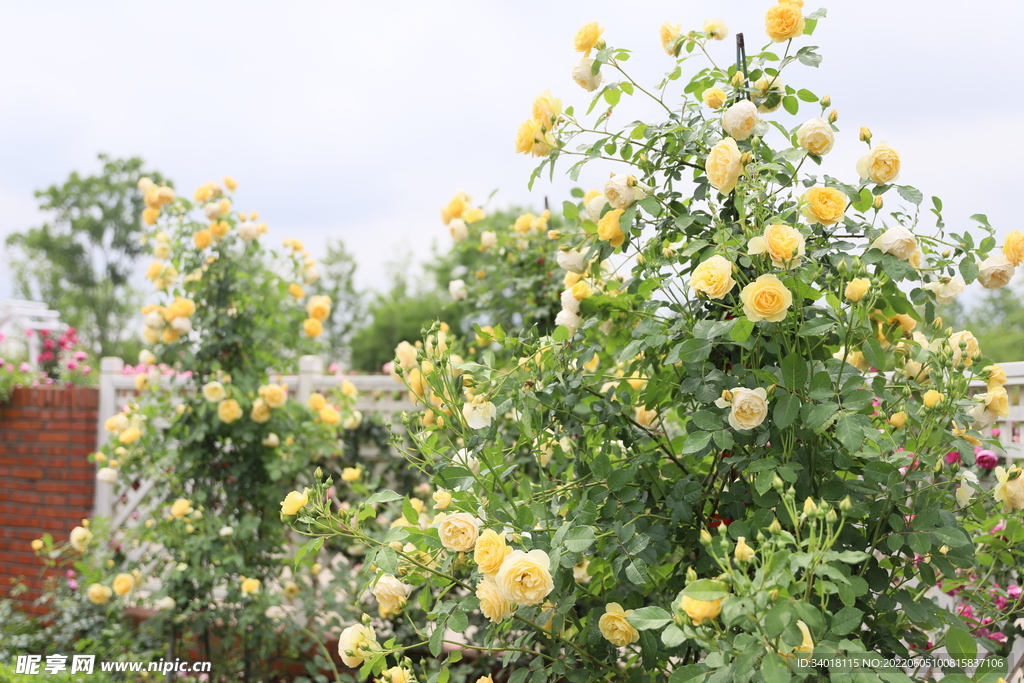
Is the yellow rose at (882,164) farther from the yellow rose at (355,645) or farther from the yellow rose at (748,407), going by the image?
the yellow rose at (355,645)

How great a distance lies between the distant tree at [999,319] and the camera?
50.5 ft

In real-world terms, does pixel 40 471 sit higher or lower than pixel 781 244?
lower

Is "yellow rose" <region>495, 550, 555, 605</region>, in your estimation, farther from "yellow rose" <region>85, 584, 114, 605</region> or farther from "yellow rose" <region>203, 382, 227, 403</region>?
"yellow rose" <region>85, 584, 114, 605</region>

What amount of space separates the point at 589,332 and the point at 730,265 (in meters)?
0.50

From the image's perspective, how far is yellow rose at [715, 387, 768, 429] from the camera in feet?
3.97

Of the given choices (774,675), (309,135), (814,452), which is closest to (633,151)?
(814,452)

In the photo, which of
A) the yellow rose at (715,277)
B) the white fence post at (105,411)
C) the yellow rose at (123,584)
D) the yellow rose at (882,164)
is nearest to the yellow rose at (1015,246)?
the yellow rose at (882,164)

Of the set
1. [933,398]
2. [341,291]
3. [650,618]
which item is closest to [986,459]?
[933,398]

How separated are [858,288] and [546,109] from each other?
69 cm

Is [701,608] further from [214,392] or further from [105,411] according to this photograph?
[105,411]

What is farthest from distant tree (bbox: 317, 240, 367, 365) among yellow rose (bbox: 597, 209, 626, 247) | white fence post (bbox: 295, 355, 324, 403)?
yellow rose (bbox: 597, 209, 626, 247)

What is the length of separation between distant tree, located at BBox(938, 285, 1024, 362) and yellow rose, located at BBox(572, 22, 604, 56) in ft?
53.7

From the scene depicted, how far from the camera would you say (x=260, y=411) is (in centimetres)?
304

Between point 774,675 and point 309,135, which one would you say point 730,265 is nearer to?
point 774,675
